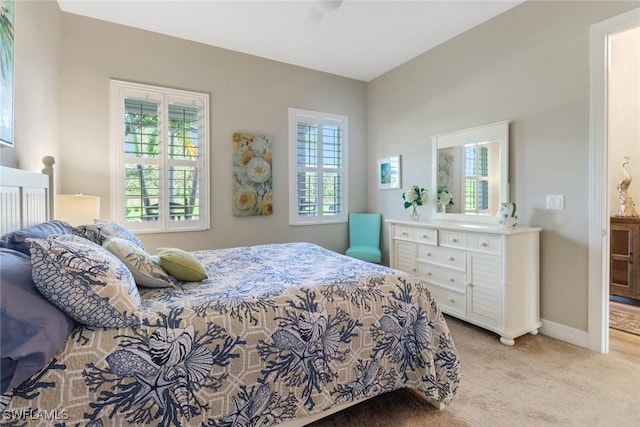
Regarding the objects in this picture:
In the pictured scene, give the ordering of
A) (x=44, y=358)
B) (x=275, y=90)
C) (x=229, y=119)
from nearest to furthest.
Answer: (x=44, y=358) < (x=229, y=119) < (x=275, y=90)

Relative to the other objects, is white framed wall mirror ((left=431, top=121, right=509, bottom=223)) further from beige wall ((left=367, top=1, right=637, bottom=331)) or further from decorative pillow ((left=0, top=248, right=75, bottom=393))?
decorative pillow ((left=0, top=248, right=75, bottom=393))

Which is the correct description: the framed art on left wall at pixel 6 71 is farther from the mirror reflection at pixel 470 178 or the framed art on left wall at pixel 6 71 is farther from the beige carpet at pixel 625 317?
the beige carpet at pixel 625 317

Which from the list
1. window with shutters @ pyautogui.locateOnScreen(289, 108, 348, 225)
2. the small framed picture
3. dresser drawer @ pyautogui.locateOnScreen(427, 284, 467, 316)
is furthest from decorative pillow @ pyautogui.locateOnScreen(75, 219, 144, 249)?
the small framed picture

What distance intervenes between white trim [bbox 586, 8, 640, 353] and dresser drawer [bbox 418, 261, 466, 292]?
92 centimetres

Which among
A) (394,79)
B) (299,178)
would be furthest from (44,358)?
(394,79)

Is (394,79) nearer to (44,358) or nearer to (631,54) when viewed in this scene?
(631,54)

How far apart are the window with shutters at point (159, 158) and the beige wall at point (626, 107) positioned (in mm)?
4727

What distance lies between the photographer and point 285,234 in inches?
159

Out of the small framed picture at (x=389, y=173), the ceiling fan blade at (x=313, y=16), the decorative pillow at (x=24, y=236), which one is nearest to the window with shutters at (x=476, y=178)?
the small framed picture at (x=389, y=173)

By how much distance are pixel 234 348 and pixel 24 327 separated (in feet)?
2.19

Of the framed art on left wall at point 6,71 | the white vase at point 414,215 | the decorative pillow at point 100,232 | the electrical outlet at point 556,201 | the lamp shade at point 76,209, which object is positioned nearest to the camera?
the framed art on left wall at point 6,71

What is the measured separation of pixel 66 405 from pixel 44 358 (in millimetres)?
182

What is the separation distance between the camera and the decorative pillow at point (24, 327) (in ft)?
2.95

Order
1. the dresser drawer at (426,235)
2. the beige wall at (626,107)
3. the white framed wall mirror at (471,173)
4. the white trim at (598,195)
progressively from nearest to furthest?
1. the white trim at (598,195)
2. the white framed wall mirror at (471,173)
3. the dresser drawer at (426,235)
4. the beige wall at (626,107)
